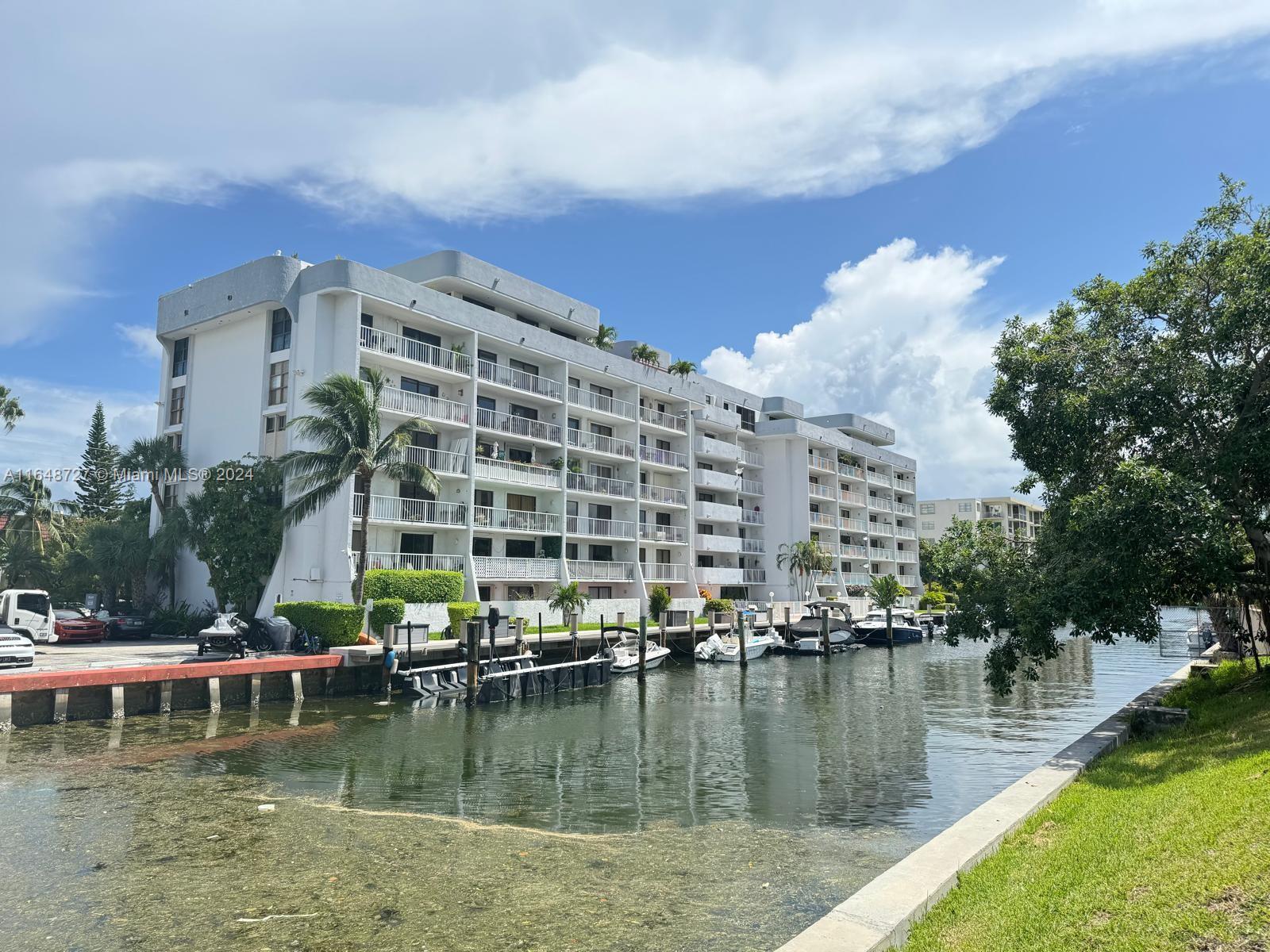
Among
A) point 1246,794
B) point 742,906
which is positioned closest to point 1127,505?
point 1246,794

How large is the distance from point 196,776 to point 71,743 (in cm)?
551

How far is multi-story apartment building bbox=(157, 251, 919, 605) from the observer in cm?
3741

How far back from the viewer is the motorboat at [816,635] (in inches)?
1977

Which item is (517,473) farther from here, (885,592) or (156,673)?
(885,592)

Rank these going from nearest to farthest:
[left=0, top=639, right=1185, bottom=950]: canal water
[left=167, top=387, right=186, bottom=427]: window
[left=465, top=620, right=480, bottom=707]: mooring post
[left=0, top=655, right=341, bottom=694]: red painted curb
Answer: [left=0, top=639, right=1185, bottom=950]: canal water → [left=0, top=655, right=341, bottom=694]: red painted curb → [left=465, top=620, right=480, bottom=707]: mooring post → [left=167, top=387, right=186, bottom=427]: window

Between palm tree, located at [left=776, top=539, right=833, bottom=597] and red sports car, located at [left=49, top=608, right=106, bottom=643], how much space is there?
4589 centimetres

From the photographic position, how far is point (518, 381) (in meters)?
45.3

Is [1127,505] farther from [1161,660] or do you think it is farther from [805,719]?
A: [1161,660]

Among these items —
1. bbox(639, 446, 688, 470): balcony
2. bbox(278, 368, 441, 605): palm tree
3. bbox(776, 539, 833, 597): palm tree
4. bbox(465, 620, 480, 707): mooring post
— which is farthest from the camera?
bbox(776, 539, 833, 597): palm tree

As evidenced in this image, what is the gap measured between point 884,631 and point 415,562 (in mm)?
34091

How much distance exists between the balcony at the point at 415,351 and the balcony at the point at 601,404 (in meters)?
8.77

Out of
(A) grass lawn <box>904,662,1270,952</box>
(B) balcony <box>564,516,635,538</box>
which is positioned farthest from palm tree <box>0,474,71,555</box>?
(A) grass lawn <box>904,662,1270,952</box>

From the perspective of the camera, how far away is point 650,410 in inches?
2226

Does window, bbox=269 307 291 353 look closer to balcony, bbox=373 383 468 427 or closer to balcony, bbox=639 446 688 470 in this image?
balcony, bbox=373 383 468 427
